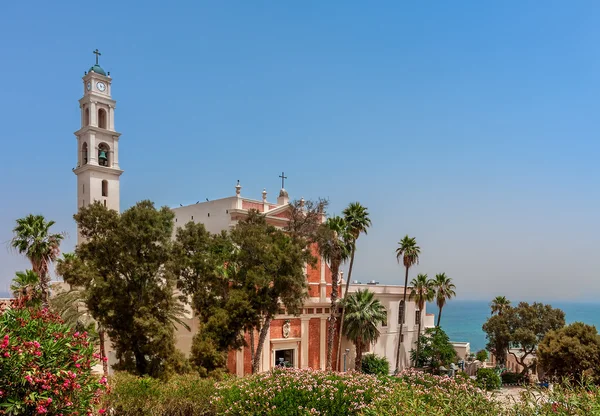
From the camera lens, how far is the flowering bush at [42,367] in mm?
8469

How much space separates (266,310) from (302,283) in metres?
2.15

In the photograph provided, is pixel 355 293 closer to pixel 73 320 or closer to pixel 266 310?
pixel 266 310

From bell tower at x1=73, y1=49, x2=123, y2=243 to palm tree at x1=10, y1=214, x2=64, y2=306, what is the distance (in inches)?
364

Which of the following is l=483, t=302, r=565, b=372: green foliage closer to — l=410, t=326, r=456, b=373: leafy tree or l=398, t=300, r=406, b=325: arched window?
l=410, t=326, r=456, b=373: leafy tree

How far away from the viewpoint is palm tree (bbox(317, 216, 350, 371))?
32.4 metres

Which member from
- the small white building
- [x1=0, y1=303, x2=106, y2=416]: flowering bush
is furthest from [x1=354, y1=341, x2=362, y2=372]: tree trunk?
[x1=0, y1=303, x2=106, y2=416]: flowering bush

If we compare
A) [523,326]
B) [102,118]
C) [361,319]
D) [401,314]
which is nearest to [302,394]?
[361,319]

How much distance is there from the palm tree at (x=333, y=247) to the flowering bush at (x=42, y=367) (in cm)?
2298

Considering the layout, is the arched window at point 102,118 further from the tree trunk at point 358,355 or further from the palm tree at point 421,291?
the palm tree at point 421,291

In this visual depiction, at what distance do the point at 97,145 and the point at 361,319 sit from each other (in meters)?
21.4

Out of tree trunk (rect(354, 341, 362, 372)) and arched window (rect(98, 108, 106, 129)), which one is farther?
arched window (rect(98, 108, 106, 129))

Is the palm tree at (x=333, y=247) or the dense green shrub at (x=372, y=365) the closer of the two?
the palm tree at (x=333, y=247)

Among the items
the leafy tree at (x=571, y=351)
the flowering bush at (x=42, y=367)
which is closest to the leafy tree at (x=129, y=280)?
the flowering bush at (x=42, y=367)

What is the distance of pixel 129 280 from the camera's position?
21.4 m
